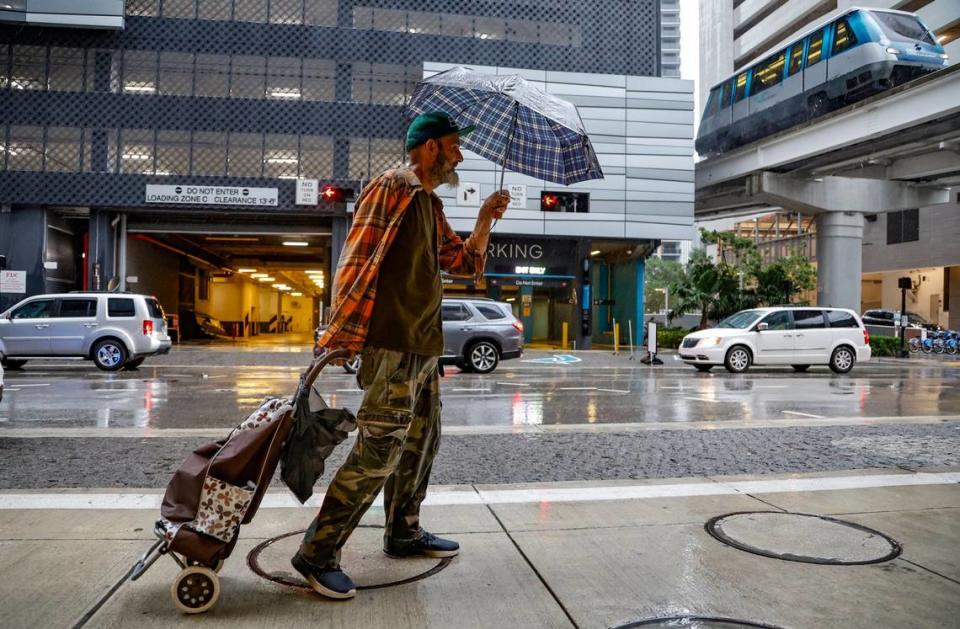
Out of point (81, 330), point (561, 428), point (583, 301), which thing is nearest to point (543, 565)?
point (561, 428)

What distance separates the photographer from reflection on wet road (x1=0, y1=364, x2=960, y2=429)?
8164 millimetres

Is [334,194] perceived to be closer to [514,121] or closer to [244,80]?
[244,80]

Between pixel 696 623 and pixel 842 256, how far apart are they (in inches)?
1304

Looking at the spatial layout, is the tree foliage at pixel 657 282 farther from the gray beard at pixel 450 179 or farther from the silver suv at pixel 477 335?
the gray beard at pixel 450 179

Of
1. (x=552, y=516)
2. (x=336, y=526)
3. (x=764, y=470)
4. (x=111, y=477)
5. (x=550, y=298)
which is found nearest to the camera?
(x=336, y=526)

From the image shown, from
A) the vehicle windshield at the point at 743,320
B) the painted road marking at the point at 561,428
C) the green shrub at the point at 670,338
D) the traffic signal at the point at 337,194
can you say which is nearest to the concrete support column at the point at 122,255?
the traffic signal at the point at 337,194

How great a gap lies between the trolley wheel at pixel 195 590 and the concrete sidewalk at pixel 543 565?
48 millimetres

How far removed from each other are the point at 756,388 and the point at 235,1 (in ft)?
86.2

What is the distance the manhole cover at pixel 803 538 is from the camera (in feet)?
10.7

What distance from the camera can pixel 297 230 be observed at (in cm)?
2978

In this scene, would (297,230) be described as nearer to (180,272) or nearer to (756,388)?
(180,272)

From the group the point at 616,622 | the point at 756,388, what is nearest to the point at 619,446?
the point at 616,622

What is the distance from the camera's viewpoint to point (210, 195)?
2761 centimetres

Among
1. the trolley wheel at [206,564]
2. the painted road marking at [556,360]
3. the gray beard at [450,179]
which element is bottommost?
the painted road marking at [556,360]
